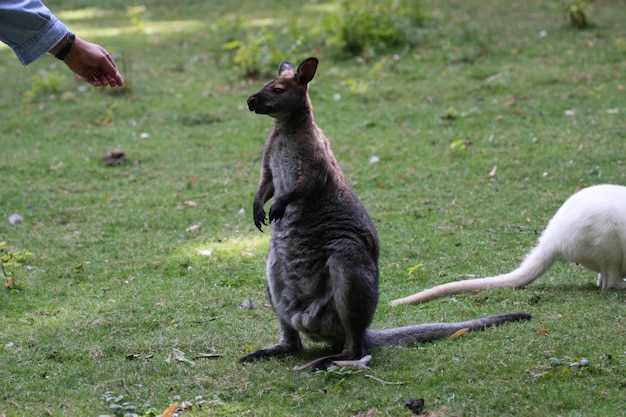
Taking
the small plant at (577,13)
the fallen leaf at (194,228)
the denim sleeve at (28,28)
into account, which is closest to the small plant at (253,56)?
the fallen leaf at (194,228)

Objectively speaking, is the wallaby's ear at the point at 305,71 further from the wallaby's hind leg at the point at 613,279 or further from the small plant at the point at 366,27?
the small plant at the point at 366,27

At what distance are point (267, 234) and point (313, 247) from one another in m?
2.66

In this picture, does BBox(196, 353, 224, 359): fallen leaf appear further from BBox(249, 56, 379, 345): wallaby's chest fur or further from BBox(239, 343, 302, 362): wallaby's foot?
BBox(249, 56, 379, 345): wallaby's chest fur

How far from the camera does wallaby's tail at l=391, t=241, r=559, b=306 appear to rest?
16.8ft

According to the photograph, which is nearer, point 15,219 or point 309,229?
point 309,229

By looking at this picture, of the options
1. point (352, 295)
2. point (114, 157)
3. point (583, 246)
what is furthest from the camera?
point (114, 157)

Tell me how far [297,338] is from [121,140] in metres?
5.61

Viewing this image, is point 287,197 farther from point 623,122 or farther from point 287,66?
point 623,122

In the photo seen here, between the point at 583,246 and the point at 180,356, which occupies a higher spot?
the point at 583,246

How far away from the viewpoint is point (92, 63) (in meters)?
3.46

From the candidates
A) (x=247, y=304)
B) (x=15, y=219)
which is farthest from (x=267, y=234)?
(x=15, y=219)

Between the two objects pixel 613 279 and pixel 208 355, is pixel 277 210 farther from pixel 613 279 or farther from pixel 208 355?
pixel 613 279

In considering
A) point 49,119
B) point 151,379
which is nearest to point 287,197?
point 151,379

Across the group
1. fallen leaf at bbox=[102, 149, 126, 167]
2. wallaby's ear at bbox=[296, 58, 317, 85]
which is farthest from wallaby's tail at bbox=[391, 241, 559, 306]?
fallen leaf at bbox=[102, 149, 126, 167]
